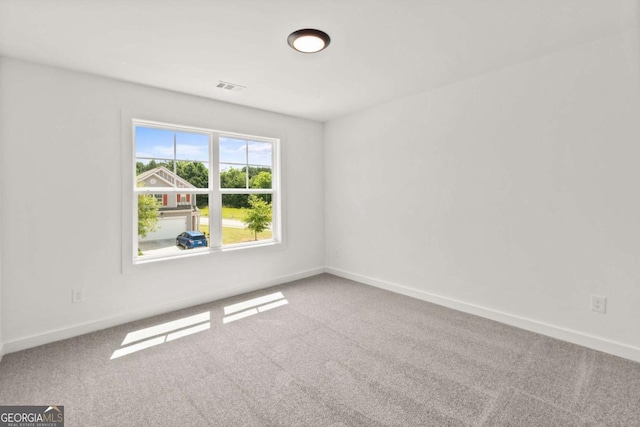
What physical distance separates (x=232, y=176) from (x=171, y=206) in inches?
33.7

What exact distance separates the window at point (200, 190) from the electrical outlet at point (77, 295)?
1.80ft

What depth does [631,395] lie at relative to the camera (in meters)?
1.97

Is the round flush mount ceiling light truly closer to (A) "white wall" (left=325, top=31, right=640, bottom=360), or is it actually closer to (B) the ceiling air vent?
(B) the ceiling air vent

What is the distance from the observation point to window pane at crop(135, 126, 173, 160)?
3.36m

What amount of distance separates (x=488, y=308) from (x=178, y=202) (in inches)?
142

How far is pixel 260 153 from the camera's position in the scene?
14.3 ft

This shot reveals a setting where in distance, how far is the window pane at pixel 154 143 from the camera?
336cm

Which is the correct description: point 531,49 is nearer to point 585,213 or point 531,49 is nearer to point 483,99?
point 483,99

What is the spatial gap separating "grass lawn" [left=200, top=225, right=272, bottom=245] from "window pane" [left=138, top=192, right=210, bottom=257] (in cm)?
13

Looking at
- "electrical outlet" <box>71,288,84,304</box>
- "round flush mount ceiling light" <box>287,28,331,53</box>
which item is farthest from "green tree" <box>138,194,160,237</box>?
"round flush mount ceiling light" <box>287,28,331,53</box>

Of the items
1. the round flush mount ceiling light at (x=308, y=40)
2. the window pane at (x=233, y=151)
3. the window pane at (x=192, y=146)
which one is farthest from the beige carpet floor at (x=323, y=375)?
the round flush mount ceiling light at (x=308, y=40)

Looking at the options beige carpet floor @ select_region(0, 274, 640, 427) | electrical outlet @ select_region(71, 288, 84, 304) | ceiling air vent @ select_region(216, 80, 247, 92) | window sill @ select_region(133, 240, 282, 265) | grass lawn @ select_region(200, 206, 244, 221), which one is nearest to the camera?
beige carpet floor @ select_region(0, 274, 640, 427)

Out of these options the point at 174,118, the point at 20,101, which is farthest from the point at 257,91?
the point at 20,101

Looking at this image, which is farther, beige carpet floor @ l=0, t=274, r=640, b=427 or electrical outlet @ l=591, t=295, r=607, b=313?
electrical outlet @ l=591, t=295, r=607, b=313
